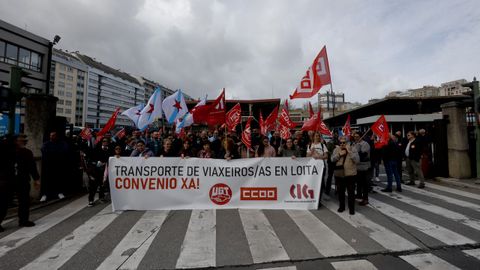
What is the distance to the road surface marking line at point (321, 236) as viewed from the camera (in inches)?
134

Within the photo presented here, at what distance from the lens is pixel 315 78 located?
7.02 m

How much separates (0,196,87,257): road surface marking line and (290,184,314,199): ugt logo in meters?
5.07

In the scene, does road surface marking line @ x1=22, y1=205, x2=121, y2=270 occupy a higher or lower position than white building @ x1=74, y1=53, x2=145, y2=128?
lower

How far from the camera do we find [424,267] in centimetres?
299

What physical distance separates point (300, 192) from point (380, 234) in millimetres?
1867

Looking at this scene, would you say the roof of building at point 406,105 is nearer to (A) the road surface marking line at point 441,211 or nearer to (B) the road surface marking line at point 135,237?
(A) the road surface marking line at point 441,211

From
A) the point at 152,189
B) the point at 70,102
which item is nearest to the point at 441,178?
the point at 152,189

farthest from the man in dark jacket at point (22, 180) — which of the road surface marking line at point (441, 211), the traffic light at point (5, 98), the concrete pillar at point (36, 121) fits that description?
the road surface marking line at point (441, 211)

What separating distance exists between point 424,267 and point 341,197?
2.37 m

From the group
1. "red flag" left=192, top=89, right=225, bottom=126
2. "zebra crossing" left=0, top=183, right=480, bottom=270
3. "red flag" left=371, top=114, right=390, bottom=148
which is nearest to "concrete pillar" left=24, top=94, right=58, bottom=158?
"zebra crossing" left=0, top=183, right=480, bottom=270

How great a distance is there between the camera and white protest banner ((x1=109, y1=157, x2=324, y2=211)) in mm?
5527

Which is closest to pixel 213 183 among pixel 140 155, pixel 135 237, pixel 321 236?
pixel 135 237

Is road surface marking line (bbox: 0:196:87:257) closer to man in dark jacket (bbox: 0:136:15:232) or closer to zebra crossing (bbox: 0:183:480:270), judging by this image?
zebra crossing (bbox: 0:183:480:270)

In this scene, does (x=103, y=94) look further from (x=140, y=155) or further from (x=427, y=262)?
(x=427, y=262)
